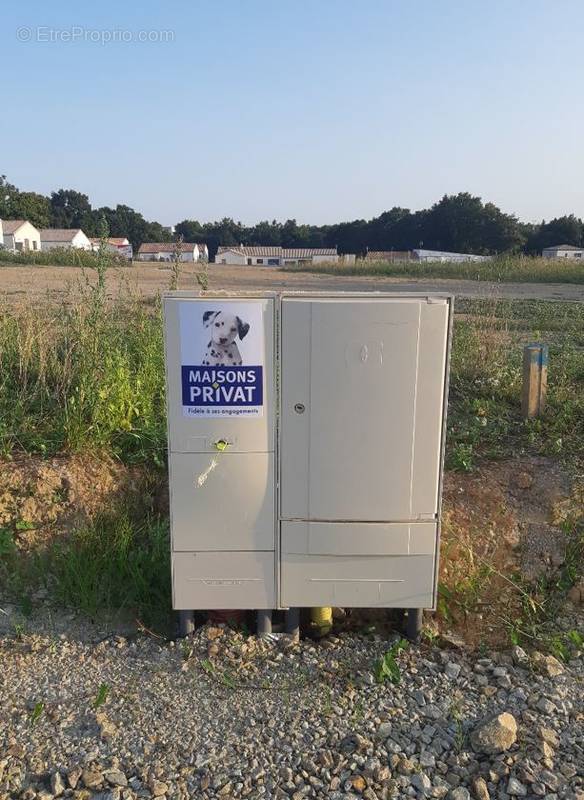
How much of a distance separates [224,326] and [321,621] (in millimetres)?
1611

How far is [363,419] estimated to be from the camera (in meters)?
2.89

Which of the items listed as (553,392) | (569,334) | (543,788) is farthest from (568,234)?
(543,788)

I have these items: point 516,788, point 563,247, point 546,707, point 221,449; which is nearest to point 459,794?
point 516,788

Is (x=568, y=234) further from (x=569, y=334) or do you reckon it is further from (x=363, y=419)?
(x=363, y=419)

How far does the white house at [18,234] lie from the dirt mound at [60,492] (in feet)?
199

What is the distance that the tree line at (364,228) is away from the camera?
62.9m

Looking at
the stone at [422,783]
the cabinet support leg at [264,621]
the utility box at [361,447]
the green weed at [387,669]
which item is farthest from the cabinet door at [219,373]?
the stone at [422,783]

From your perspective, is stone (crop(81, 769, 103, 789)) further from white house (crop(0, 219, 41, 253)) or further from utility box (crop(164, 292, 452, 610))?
white house (crop(0, 219, 41, 253))

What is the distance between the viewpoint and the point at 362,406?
113 inches

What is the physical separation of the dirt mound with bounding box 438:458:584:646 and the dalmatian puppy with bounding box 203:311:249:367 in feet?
5.77

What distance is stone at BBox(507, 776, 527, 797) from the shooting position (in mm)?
2260

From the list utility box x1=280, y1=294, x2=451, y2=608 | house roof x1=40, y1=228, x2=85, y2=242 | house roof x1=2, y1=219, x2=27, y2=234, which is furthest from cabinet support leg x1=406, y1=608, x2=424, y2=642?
house roof x1=40, y1=228, x2=85, y2=242

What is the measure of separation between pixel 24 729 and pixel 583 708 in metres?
2.31

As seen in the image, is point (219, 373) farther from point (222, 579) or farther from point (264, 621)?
point (264, 621)
